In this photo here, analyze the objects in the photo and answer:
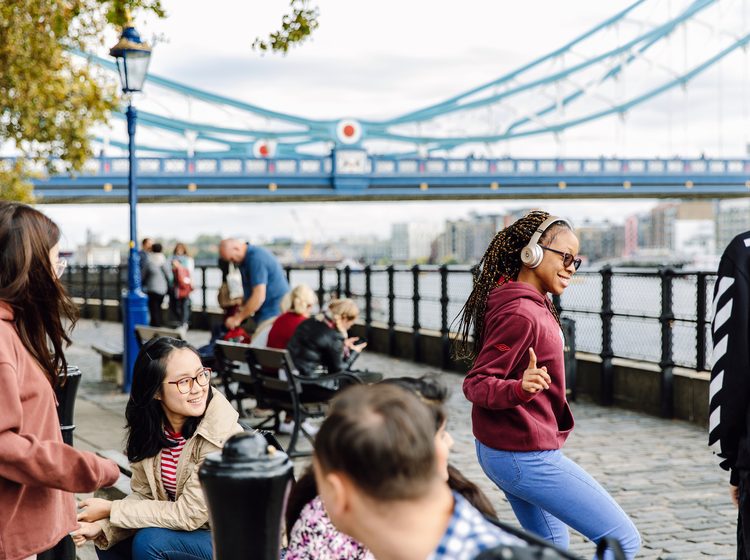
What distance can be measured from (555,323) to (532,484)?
491mm

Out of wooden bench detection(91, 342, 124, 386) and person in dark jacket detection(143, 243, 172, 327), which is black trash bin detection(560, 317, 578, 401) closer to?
wooden bench detection(91, 342, 124, 386)

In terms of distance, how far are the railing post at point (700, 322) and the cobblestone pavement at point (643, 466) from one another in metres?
0.51

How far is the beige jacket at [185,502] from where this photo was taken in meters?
3.02

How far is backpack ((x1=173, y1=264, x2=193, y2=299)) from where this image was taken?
1641cm

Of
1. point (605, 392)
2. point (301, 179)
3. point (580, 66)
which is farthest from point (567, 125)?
point (605, 392)

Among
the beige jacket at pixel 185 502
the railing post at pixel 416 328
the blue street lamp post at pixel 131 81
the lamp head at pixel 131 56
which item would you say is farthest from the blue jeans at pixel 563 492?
the railing post at pixel 416 328

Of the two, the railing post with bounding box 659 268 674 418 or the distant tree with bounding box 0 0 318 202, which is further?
the distant tree with bounding box 0 0 318 202

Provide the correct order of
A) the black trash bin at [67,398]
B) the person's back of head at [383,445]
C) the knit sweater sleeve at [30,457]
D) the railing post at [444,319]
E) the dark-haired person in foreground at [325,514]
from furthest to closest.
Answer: the railing post at [444,319] → the black trash bin at [67,398] → the knit sweater sleeve at [30,457] → the dark-haired person in foreground at [325,514] → the person's back of head at [383,445]

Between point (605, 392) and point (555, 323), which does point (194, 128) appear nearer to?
point (605, 392)

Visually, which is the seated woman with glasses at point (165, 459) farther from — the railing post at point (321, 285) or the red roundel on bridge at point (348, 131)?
the red roundel on bridge at point (348, 131)

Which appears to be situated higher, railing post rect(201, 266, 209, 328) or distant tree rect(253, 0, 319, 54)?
Result: distant tree rect(253, 0, 319, 54)

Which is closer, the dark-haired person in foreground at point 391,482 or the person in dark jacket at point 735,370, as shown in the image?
the dark-haired person in foreground at point 391,482

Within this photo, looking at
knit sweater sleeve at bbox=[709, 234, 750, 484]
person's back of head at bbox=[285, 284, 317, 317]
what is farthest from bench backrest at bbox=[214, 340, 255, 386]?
knit sweater sleeve at bbox=[709, 234, 750, 484]

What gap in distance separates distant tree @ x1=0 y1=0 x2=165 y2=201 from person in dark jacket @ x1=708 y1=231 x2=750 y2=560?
31.5 feet
